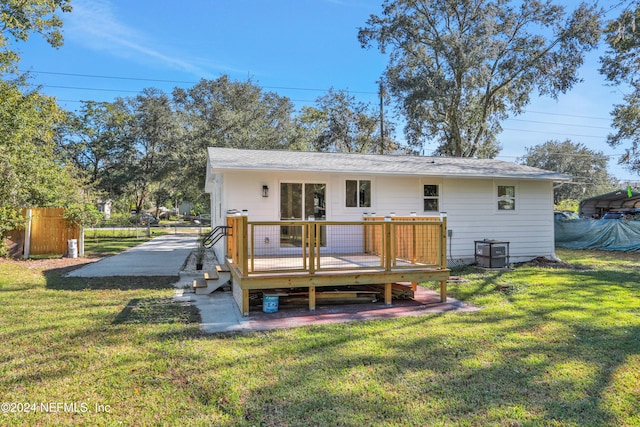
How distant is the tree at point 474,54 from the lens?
714 inches

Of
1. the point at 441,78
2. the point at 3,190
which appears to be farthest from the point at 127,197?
the point at 441,78

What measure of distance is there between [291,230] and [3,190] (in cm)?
877

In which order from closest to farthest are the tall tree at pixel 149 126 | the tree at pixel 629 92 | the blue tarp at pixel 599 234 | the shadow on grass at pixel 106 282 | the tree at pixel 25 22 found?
the shadow on grass at pixel 106 282, the tree at pixel 25 22, the blue tarp at pixel 599 234, the tree at pixel 629 92, the tall tree at pixel 149 126

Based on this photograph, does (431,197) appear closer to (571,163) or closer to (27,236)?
(27,236)

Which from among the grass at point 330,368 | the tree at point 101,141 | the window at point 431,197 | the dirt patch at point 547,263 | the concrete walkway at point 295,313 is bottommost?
the concrete walkway at point 295,313

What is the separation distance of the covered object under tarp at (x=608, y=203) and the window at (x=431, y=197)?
20.8 metres

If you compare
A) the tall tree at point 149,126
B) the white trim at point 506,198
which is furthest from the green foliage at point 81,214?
the tall tree at point 149,126

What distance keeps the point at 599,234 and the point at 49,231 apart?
21.5 meters

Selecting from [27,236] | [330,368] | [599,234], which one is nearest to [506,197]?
[599,234]

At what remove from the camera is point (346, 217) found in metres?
9.45

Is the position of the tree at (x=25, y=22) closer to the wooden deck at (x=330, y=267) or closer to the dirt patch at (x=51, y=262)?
the dirt patch at (x=51, y=262)

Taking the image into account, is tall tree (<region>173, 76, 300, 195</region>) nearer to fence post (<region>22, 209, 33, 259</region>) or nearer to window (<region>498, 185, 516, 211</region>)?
fence post (<region>22, 209, 33, 259</region>)

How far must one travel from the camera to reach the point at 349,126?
24234mm

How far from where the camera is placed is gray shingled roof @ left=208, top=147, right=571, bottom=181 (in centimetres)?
863
